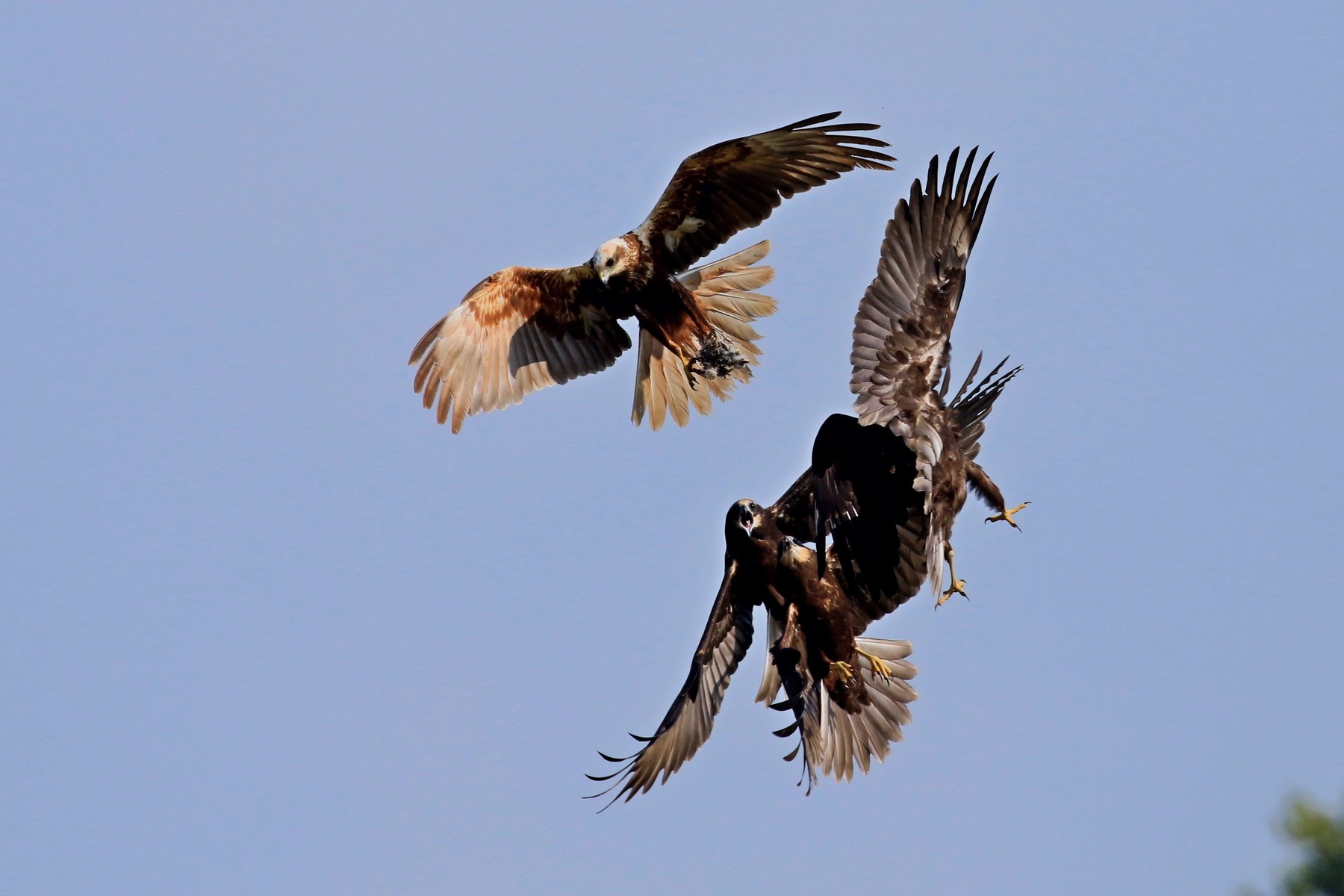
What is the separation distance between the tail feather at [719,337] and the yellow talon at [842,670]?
96.8 inches

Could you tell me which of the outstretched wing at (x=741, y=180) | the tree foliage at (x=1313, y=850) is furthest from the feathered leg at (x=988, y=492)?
the tree foliage at (x=1313, y=850)

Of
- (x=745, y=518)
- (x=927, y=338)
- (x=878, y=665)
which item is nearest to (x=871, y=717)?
(x=878, y=665)

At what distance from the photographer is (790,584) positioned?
27.7 feet

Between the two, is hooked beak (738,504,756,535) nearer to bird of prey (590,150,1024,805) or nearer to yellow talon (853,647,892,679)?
bird of prey (590,150,1024,805)

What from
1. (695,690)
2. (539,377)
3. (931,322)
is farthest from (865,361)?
(539,377)

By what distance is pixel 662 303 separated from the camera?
419 inches

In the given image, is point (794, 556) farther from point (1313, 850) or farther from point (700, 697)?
point (1313, 850)

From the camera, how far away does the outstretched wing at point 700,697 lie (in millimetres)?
8633

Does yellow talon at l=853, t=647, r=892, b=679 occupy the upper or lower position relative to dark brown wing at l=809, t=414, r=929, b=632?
lower

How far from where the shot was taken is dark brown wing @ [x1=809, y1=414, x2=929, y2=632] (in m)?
8.01

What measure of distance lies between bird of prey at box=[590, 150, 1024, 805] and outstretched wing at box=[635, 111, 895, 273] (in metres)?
2.09

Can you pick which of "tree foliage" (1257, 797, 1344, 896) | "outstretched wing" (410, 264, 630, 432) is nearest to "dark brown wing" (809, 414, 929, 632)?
"outstretched wing" (410, 264, 630, 432)

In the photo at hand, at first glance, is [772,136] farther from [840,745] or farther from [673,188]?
[840,745]

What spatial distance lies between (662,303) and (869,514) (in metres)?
2.72
